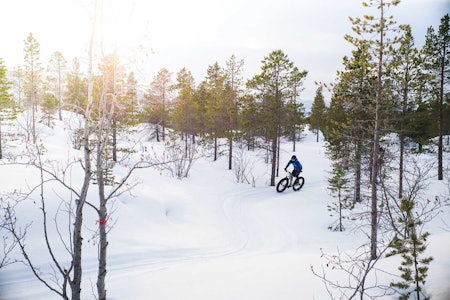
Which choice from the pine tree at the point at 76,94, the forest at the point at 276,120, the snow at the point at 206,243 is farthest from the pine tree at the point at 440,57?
the pine tree at the point at 76,94

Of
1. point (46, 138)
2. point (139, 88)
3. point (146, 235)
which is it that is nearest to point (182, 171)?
point (146, 235)

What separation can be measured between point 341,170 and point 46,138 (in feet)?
119

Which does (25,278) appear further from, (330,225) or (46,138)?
(46,138)

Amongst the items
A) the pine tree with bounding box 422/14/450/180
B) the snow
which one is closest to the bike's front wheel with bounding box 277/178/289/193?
the snow

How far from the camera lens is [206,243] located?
1096 centimetres

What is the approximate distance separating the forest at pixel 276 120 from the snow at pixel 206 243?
2.08 ft

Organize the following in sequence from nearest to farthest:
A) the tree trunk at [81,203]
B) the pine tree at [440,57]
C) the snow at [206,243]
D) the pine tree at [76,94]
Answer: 1. the tree trunk at [81,203]
2. the pine tree at [76,94]
3. the snow at [206,243]
4. the pine tree at [440,57]

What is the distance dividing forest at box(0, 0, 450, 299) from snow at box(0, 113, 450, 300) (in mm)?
634

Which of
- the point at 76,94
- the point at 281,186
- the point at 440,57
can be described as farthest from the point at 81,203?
the point at 440,57

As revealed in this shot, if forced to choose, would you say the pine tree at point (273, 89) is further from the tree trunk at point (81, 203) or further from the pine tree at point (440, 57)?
the tree trunk at point (81, 203)

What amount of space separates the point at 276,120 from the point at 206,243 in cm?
1197

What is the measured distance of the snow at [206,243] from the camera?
6629 millimetres

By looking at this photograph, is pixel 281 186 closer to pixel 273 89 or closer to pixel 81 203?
pixel 273 89

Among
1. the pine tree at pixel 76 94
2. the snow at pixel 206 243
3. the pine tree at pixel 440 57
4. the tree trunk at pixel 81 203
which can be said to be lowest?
the snow at pixel 206 243
